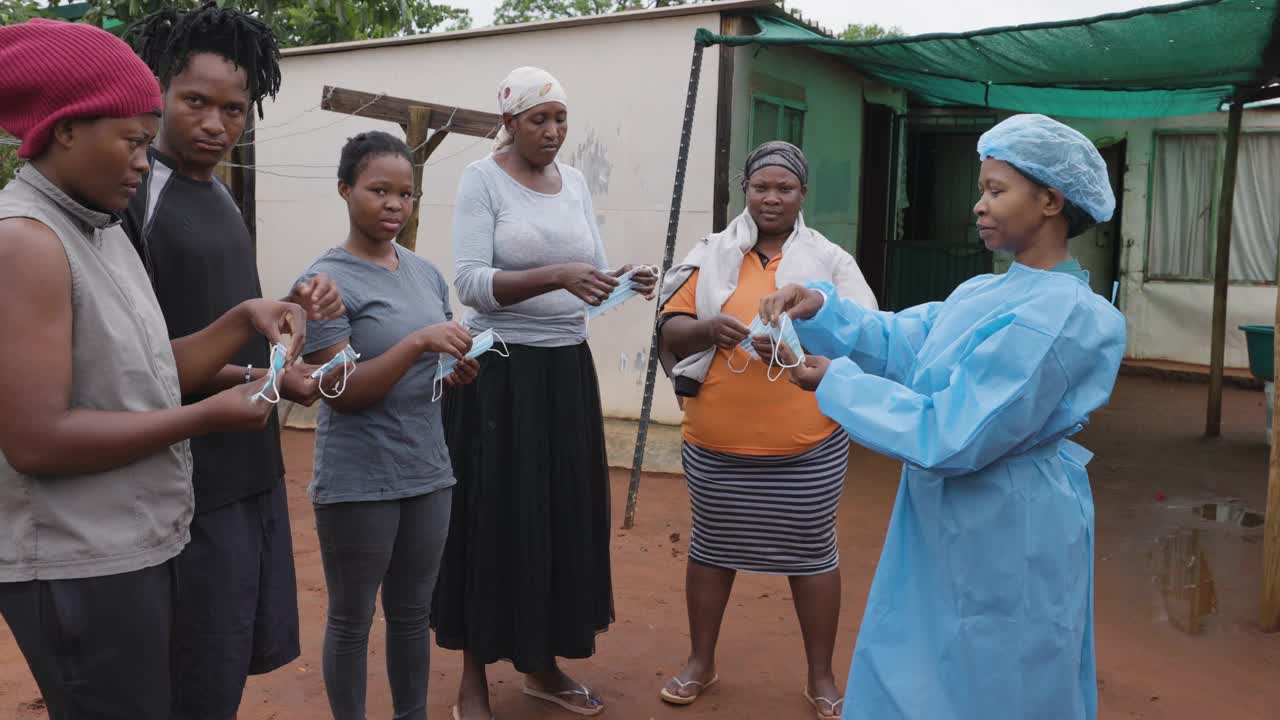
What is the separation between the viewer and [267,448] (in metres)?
2.33

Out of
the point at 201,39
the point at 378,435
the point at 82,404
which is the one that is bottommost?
the point at 378,435

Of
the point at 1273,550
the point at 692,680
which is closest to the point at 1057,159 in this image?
the point at 692,680

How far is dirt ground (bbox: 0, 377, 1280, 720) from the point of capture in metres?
3.75

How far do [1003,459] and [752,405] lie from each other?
1.34m

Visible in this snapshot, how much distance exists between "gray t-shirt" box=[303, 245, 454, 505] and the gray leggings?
0.18 feet

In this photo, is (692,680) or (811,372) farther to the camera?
(692,680)

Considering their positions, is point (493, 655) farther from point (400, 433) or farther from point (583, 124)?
point (583, 124)

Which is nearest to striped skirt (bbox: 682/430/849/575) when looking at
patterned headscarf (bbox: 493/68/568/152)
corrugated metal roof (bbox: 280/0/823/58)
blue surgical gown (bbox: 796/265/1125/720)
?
blue surgical gown (bbox: 796/265/1125/720)

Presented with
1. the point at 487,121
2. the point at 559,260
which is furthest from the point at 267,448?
the point at 487,121

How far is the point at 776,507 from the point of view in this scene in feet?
11.6

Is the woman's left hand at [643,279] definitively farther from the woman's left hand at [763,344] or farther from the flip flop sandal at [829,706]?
the flip flop sandal at [829,706]

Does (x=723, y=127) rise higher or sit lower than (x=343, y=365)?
higher

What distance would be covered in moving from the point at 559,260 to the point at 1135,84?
5.97 m

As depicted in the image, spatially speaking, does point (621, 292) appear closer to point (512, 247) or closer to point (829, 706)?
point (512, 247)
